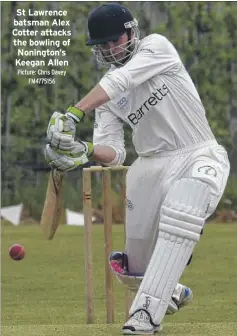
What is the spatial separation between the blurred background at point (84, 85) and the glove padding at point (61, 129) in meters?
9.47

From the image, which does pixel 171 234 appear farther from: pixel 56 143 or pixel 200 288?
pixel 200 288

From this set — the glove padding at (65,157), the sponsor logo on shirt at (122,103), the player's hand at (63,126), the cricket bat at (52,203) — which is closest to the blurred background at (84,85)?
the cricket bat at (52,203)

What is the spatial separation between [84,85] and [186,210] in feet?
33.2

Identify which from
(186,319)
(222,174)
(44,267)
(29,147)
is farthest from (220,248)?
(222,174)

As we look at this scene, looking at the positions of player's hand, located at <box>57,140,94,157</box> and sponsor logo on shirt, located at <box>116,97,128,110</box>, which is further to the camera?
sponsor logo on shirt, located at <box>116,97,128,110</box>

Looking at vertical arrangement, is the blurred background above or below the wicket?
below

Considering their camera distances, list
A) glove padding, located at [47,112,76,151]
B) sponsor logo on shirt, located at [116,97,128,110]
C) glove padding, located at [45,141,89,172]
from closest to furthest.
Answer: glove padding, located at [47,112,76,151] < glove padding, located at [45,141,89,172] < sponsor logo on shirt, located at [116,97,128,110]

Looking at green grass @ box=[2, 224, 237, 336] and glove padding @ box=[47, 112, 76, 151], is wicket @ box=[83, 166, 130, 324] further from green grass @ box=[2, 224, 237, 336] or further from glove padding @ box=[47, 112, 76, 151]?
glove padding @ box=[47, 112, 76, 151]

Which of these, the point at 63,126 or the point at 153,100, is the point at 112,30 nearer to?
the point at 153,100

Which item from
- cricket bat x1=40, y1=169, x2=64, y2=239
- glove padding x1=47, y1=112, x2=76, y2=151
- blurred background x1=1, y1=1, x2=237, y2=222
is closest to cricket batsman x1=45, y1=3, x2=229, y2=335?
glove padding x1=47, y1=112, x2=76, y2=151

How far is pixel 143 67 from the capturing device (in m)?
5.02

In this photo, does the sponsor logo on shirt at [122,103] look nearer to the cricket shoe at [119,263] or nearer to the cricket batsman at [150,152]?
the cricket batsman at [150,152]

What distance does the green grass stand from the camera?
216 inches

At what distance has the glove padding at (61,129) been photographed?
4.82 metres
